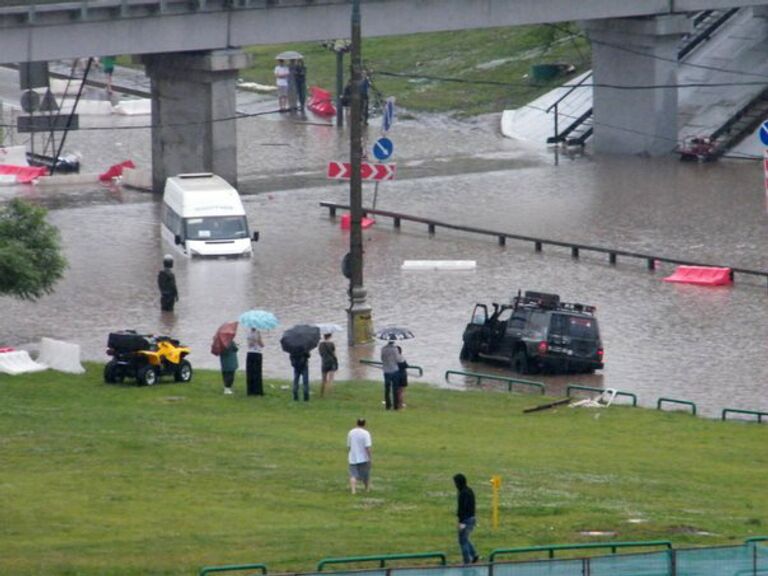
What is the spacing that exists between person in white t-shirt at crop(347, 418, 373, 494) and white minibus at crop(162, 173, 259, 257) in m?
24.2

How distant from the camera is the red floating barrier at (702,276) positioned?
1718 inches

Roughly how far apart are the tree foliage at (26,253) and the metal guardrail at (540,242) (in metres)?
14.2

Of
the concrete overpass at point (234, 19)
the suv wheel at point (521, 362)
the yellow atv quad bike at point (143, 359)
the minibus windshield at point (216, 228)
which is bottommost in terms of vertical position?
the suv wheel at point (521, 362)

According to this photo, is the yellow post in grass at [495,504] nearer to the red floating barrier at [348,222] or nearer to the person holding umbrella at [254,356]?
the person holding umbrella at [254,356]

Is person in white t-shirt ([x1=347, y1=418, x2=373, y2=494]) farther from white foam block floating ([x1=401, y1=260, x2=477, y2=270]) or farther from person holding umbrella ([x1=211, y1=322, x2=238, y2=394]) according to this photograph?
white foam block floating ([x1=401, y1=260, x2=477, y2=270])

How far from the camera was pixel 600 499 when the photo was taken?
928 inches

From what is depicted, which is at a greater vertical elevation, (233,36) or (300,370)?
(233,36)

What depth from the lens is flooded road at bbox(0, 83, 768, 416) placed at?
36.6m

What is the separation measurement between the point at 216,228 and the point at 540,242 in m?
7.50

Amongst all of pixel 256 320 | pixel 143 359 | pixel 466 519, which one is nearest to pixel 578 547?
pixel 466 519

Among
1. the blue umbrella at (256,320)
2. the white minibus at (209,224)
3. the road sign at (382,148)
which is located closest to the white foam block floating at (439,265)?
the road sign at (382,148)

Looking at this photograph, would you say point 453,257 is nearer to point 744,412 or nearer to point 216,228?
point 216,228

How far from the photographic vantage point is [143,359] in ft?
105

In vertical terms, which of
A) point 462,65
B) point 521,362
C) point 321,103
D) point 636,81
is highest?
point 636,81
